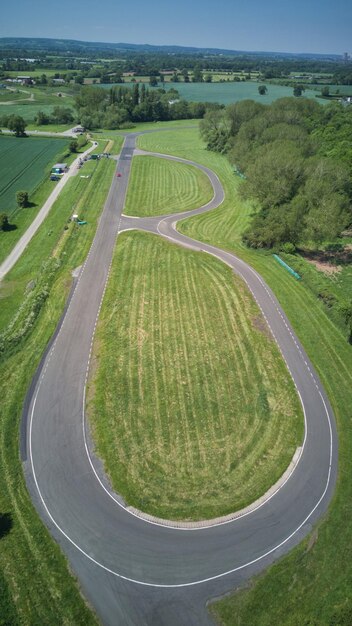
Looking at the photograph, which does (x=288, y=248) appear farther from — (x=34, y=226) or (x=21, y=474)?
(x=21, y=474)

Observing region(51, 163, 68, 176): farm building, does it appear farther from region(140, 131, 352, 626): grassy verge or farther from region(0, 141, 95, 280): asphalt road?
region(140, 131, 352, 626): grassy verge

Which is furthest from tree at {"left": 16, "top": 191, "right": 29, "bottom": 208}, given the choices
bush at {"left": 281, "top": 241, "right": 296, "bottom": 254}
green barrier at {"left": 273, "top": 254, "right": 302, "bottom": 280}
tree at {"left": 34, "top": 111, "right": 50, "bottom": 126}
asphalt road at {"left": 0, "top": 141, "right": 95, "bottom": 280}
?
tree at {"left": 34, "top": 111, "right": 50, "bottom": 126}

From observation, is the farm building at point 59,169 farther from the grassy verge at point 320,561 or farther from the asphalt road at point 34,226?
the grassy verge at point 320,561

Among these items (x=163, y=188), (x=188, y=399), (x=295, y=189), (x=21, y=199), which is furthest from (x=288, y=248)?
(x=21, y=199)

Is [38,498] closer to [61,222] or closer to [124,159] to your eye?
[61,222]

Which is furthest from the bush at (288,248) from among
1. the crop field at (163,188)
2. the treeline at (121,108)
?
the treeline at (121,108)

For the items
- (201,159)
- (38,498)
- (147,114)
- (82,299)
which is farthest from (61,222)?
(147,114)
